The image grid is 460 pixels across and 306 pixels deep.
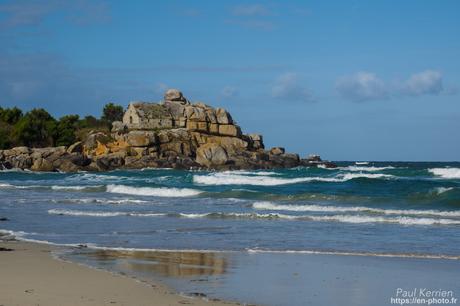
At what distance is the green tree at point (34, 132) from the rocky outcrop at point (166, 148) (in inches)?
312

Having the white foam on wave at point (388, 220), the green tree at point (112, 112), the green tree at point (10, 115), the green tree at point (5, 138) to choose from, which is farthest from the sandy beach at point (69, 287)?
the green tree at point (112, 112)

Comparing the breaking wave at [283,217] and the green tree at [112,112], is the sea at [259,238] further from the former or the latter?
the green tree at [112,112]

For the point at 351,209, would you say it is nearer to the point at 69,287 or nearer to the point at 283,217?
the point at 283,217

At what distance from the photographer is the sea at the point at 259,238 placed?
970cm

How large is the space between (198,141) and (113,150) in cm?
972

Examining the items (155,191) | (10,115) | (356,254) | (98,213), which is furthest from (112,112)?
(356,254)

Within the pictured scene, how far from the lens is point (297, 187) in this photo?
38.3 metres

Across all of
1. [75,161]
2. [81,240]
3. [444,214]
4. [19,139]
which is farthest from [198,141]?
[81,240]

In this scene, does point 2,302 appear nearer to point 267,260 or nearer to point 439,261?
point 267,260

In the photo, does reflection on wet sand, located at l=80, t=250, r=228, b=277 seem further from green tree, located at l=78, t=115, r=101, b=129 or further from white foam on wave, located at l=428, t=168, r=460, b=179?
green tree, located at l=78, t=115, r=101, b=129

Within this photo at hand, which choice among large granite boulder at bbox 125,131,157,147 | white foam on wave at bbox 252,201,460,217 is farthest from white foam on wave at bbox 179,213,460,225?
large granite boulder at bbox 125,131,157,147

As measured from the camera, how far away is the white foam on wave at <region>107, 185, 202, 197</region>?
34.8m

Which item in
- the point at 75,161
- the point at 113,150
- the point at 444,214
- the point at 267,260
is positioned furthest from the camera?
the point at 113,150

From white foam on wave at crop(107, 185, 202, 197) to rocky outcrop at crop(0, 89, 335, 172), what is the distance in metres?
28.6
